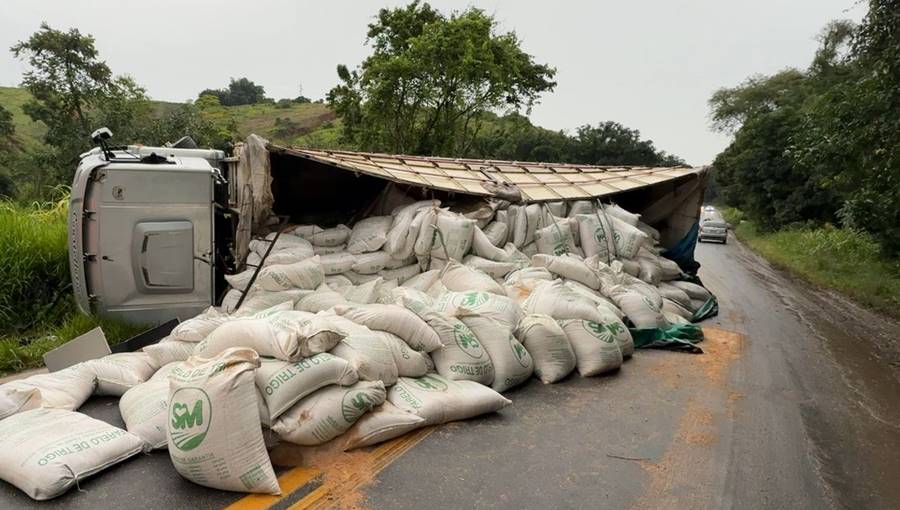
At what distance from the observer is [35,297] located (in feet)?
15.8

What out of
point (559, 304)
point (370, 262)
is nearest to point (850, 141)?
point (559, 304)

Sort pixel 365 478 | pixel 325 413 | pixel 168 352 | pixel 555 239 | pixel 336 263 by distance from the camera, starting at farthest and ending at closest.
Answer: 1. pixel 555 239
2. pixel 336 263
3. pixel 168 352
4. pixel 325 413
5. pixel 365 478

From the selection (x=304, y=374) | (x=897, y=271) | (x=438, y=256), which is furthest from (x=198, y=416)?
(x=897, y=271)

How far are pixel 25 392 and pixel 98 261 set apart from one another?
1.61 meters

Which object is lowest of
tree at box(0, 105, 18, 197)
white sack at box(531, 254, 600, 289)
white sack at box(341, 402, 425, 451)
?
tree at box(0, 105, 18, 197)

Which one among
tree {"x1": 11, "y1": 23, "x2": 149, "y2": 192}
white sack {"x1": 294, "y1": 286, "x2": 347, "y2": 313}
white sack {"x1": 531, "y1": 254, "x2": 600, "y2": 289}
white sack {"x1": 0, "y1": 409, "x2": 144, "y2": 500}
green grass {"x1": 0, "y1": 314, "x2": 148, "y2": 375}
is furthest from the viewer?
tree {"x1": 11, "y1": 23, "x2": 149, "y2": 192}

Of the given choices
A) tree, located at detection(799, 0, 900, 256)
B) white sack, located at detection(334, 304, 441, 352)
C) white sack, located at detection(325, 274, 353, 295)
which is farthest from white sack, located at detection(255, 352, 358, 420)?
tree, located at detection(799, 0, 900, 256)

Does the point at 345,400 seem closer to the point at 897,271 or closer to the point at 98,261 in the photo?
the point at 98,261

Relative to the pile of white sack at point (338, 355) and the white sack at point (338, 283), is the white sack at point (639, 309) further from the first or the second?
the white sack at point (338, 283)

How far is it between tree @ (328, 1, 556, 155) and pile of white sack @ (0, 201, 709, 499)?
41.4ft

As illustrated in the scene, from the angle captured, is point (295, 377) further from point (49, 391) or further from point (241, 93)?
point (241, 93)

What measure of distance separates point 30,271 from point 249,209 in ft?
7.18

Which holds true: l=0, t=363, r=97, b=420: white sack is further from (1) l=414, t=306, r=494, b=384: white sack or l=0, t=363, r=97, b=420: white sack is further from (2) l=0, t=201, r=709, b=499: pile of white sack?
(1) l=414, t=306, r=494, b=384: white sack

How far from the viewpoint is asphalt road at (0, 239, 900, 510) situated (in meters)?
2.16
